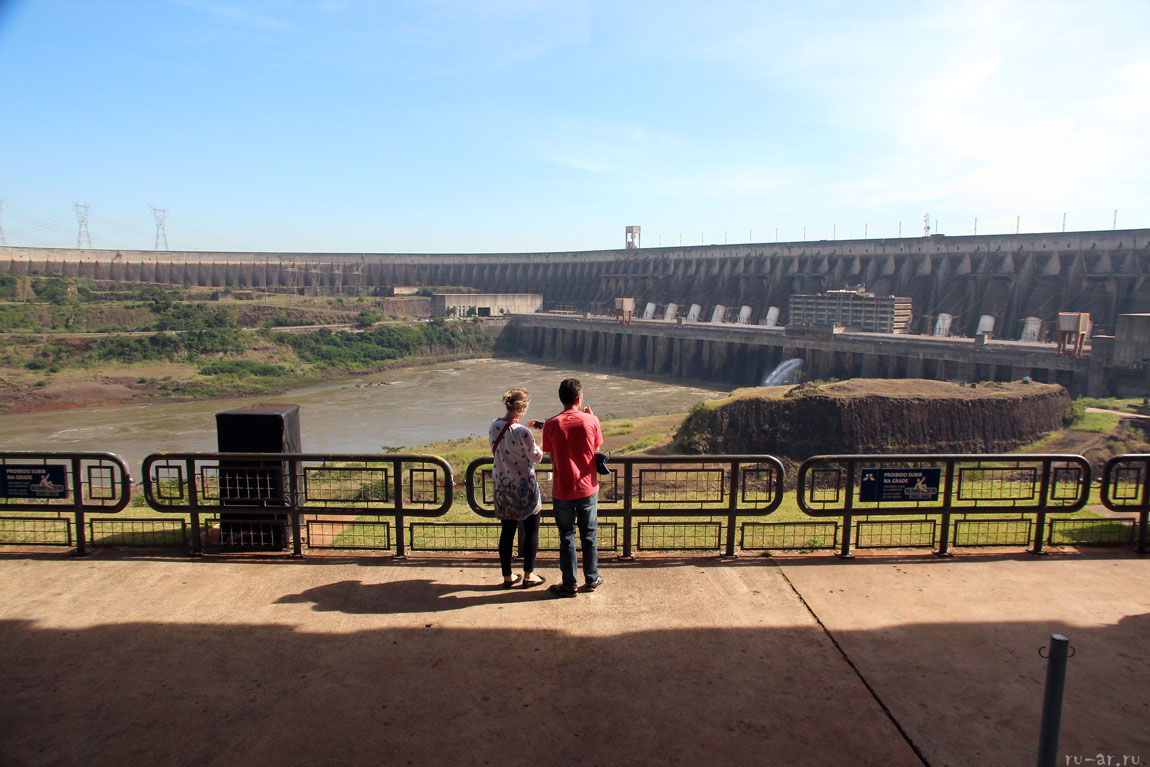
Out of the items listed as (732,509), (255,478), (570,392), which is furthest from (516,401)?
(255,478)

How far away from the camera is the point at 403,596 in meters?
5.34

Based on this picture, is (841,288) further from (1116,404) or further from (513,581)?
(513,581)

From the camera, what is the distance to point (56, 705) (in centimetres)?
394

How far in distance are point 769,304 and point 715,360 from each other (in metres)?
13.7

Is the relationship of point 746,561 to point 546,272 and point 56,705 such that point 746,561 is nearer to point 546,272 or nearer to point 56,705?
point 56,705

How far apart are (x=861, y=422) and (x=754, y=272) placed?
143 ft

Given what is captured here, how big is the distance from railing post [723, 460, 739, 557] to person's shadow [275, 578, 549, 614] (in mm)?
1651

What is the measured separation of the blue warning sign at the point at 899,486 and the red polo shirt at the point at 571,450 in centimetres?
251

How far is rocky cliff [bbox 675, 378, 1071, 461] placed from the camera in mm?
18609

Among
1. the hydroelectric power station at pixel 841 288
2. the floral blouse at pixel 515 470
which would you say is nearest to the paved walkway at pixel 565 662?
the floral blouse at pixel 515 470

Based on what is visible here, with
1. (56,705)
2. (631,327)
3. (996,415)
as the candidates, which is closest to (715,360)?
(631,327)

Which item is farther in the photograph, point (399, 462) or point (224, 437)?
point (224, 437)

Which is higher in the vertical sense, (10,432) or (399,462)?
(399,462)

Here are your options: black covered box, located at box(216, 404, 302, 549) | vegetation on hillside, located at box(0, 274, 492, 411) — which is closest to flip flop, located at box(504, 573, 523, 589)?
black covered box, located at box(216, 404, 302, 549)
